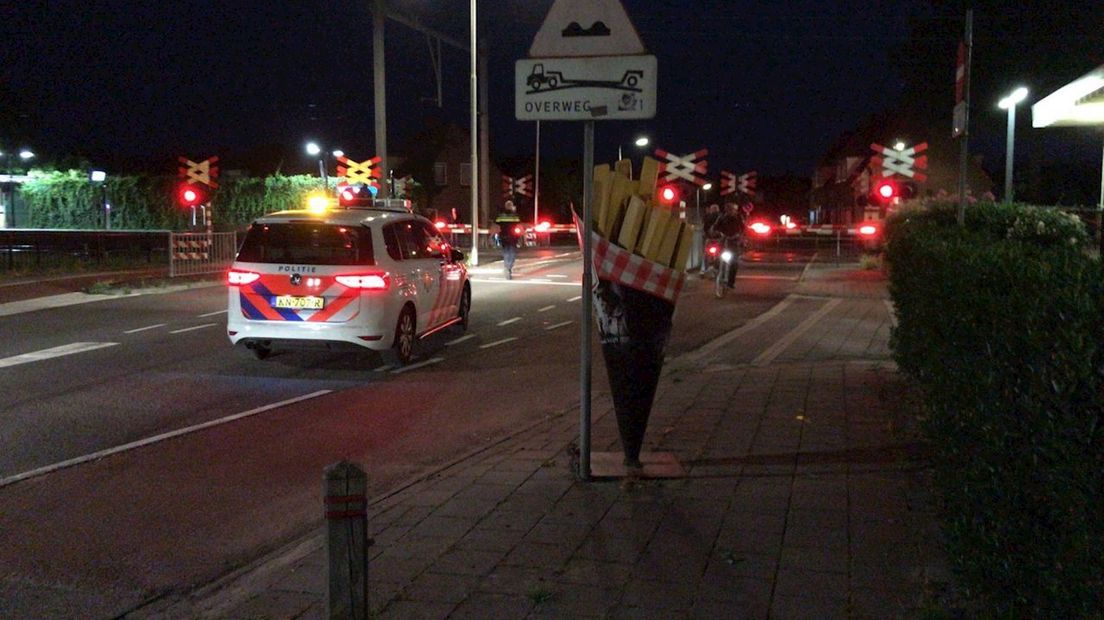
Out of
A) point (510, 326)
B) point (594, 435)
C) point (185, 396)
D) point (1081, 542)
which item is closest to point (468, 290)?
point (510, 326)

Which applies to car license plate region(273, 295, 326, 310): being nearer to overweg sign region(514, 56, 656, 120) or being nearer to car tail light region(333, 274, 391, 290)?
car tail light region(333, 274, 391, 290)

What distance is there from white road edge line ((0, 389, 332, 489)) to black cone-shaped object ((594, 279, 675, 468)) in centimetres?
393

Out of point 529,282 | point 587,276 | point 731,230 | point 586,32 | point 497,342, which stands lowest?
point 497,342

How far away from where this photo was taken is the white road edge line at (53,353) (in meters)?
11.8

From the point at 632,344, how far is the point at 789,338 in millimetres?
7852

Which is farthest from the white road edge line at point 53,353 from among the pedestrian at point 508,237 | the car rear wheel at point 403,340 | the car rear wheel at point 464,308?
the pedestrian at point 508,237

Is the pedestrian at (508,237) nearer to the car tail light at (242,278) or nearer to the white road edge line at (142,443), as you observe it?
the car tail light at (242,278)

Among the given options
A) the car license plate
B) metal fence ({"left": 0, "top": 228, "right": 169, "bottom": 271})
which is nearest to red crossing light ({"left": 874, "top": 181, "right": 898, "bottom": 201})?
the car license plate

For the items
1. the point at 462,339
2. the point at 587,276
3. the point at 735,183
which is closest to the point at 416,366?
the point at 462,339

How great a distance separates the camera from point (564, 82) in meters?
6.09

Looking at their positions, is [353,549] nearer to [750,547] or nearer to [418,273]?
[750,547]

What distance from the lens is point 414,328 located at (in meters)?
12.1

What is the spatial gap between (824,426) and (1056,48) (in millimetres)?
18854

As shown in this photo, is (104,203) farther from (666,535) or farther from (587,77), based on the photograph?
(666,535)
